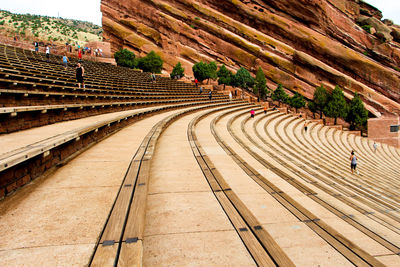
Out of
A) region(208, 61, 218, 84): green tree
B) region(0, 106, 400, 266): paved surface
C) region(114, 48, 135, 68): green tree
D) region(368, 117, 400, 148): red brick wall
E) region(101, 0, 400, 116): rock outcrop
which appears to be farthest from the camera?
region(101, 0, 400, 116): rock outcrop

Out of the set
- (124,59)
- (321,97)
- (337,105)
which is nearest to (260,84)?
(321,97)

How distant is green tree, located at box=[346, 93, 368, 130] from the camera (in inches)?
1608

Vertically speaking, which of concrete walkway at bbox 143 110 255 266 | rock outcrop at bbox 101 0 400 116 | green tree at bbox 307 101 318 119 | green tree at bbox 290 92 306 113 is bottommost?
concrete walkway at bbox 143 110 255 266

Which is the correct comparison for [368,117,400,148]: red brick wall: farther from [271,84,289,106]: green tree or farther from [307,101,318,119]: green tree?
[271,84,289,106]: green tree

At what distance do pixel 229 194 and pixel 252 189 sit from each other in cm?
96

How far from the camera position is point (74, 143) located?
5578 millimetres

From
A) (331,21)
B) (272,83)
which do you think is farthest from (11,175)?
(331,21)

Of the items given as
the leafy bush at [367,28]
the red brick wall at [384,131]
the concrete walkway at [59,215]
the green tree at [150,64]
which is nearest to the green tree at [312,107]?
the red brick wall at [384,131]

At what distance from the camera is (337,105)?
4234 cm

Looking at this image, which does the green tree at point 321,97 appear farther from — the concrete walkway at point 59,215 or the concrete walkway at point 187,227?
the concrete walkway at point 59,215

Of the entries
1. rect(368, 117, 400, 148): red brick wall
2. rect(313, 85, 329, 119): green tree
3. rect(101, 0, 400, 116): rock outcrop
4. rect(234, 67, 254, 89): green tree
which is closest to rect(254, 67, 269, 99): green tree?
rect(234, 67, 254, 89): green tree

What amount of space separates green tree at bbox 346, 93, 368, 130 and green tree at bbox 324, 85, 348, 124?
40.9 inches

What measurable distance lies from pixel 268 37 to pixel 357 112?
2420 centimetres

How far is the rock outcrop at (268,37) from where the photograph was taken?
157 ft
